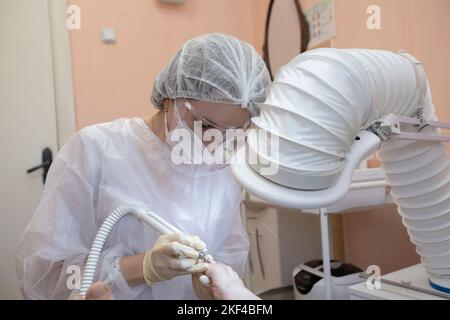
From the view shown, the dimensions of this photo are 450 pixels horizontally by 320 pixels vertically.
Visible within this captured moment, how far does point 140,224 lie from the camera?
2.46 ft

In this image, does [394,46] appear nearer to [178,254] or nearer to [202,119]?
[202,119]

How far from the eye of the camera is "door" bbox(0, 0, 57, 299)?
3.90 feet

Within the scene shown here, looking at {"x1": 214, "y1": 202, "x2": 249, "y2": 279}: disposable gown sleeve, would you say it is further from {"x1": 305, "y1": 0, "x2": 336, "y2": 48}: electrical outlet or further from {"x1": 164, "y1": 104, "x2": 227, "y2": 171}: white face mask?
{"x1": 305, "y1": 0, "x2": 336, "y2": 48}: electrical outlet

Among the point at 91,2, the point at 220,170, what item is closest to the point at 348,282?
the point at 220,170

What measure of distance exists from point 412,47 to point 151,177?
867 millimetres

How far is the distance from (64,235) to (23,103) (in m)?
0.70

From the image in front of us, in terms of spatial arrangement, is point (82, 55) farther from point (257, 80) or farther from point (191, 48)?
point (257, 80)

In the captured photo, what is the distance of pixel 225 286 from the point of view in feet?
1.70

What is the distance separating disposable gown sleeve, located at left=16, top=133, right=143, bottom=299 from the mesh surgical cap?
0.87 ft

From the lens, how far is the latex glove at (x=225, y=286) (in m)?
0.50

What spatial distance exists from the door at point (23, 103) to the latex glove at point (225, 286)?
82cm

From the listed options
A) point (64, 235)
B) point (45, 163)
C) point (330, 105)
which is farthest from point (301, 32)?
point (45, 163)

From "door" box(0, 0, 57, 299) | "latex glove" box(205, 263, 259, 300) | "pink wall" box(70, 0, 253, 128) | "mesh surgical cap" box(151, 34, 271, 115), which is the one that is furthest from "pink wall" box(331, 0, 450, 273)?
"door" box(0, 0, 57, 299)
